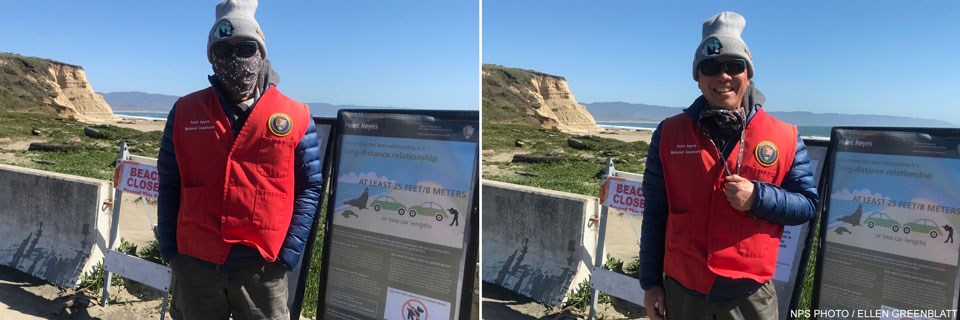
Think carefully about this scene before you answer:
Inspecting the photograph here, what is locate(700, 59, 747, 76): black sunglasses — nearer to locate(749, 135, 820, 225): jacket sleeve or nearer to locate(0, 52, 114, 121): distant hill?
locate(749, 135, 820, 225): jacket sleeve

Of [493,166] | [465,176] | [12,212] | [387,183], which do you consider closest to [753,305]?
[465,176]

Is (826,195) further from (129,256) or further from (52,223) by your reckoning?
(52,223)

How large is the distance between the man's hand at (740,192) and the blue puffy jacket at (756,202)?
0.06ft

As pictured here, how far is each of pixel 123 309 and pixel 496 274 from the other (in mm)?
3216

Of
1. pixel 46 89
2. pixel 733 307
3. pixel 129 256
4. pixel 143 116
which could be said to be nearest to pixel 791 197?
pixel 733 307

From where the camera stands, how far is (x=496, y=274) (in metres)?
5.88

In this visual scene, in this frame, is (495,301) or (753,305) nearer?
(753,305)

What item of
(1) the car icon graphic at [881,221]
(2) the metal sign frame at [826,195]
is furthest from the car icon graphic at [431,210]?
(1) the car icon graphic at [881,221]

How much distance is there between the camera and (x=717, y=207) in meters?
2.17

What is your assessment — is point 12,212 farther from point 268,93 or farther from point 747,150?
point 747,150

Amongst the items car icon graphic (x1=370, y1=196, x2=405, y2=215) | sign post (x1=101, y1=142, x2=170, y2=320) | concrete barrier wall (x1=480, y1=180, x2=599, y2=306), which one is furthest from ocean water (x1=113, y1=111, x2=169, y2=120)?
car icon graphic (x1=370, y1=196, x2=405, y2=215)

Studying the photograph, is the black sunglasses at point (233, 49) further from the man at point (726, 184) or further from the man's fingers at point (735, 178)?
the man's fingers at point (735, 178)

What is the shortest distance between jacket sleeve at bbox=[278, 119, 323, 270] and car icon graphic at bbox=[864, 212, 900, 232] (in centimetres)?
295

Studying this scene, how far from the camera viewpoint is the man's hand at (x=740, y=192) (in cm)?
204
